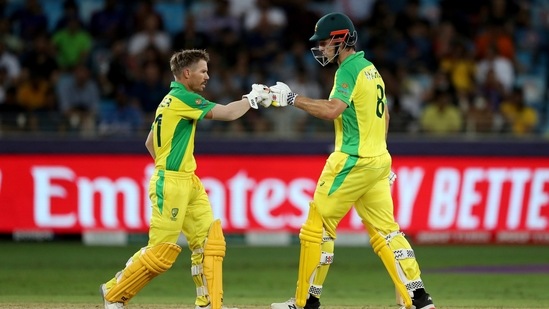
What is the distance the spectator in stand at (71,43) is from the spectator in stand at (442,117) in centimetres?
517

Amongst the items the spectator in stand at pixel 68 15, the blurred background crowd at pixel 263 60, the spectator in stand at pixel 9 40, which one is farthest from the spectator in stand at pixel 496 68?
the spectator in stand at pixel 9 40

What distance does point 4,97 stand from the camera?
16062mm

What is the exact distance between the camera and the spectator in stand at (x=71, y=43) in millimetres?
17156

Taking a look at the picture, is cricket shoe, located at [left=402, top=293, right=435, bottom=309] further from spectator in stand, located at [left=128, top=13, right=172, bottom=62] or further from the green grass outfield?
spectator in stand, located at [left=128, top=13, right=172, bottom=62]

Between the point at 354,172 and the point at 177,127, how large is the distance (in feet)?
4.44

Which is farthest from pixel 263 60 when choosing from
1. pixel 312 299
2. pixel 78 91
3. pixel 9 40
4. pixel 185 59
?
pixel 312 299

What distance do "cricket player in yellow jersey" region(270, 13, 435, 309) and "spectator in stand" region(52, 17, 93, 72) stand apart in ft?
30.0

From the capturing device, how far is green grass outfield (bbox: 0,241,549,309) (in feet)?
34.5

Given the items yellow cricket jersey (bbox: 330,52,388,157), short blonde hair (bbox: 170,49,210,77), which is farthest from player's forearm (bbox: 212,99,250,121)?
yellow cricket jersey (bbox: 330,52,388,157)

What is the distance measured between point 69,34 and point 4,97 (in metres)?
1.67

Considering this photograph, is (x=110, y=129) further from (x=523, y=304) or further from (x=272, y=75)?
(x=523, y=304)

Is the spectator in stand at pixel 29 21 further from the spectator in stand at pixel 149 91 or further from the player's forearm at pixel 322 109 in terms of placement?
the player's forearm at pixel 322 109

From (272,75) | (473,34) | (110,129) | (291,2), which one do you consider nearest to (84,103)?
(110,129)

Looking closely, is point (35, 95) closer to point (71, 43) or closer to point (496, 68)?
point (71, 43)
